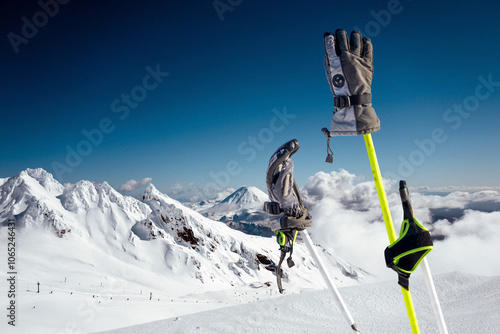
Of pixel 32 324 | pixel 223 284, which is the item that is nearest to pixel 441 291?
pixel 32 324

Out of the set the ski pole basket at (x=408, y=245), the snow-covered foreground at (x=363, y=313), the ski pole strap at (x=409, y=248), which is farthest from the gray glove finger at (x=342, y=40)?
the snow-covered foreground at (x=363, y=313)

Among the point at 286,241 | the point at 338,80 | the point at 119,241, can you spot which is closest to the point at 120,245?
the point at 119,241

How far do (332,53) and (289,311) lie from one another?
670cm

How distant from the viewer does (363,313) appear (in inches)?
272

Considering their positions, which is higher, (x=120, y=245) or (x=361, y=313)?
(x=361, y=313)

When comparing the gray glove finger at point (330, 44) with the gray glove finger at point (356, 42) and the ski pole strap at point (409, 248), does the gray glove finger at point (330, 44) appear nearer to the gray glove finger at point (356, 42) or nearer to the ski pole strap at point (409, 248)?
the gray glove finger at point (356, 42)

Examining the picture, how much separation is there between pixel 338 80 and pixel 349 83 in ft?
0.32

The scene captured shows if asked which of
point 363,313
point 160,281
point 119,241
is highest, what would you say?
point 363,313

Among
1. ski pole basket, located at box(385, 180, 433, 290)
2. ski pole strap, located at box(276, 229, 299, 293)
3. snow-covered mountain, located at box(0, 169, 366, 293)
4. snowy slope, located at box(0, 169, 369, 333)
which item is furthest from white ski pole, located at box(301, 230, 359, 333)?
snow-covered mountain, located at box(0, 169, 366, 293)

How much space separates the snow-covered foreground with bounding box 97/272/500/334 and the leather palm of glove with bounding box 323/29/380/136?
4.78 metres

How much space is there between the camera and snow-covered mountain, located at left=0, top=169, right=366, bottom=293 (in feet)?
237

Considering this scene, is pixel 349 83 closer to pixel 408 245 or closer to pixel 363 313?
pixel 408 245

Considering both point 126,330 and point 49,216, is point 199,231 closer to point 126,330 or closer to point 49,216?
point 49,216

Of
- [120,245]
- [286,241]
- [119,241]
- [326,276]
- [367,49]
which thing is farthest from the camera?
[119,241]
